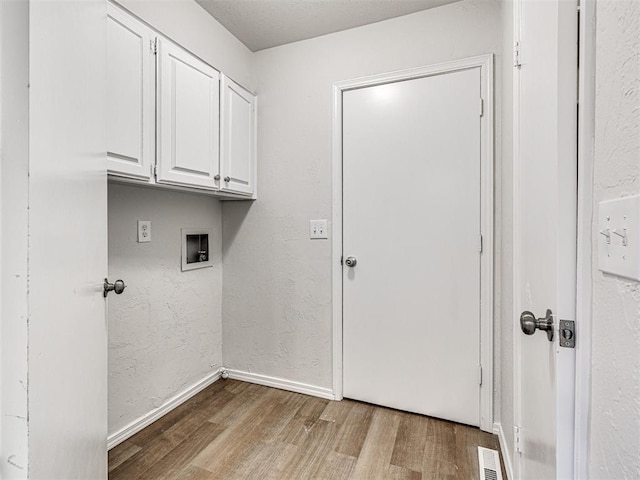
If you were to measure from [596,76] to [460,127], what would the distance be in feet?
4.51

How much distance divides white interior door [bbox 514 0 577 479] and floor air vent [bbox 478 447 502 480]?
333 mm

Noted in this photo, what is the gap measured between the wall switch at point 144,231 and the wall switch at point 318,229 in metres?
0.97

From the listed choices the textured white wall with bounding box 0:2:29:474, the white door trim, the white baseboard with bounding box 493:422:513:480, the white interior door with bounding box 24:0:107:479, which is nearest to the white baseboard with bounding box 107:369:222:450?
the white interior door with bounding box 24:0:107:479

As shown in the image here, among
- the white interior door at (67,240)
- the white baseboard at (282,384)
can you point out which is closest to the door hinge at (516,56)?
the white interior door at (67,240)

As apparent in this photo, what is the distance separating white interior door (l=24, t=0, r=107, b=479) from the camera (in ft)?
2.44

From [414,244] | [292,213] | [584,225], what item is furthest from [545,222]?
[292,213]

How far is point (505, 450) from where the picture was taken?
5.09ft

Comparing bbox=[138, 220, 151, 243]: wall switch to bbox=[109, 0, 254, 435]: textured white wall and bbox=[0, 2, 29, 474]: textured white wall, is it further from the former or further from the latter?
bbox=[0, 2, 29, 474]: textured white wall

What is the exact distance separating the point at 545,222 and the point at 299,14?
1.86m

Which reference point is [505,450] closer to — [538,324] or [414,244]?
[414,244]

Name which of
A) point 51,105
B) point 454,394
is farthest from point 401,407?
point 51,105

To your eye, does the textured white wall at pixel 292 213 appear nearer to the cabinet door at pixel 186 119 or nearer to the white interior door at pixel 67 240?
the cabinet door at pixel 186 119

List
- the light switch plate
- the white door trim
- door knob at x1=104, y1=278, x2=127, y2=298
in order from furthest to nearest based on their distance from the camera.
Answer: door knob at x1=104, y1=278, x2=127, y2=298 < the white door trim < the light switch plate

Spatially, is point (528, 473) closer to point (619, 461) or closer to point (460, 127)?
point (619, 461)
